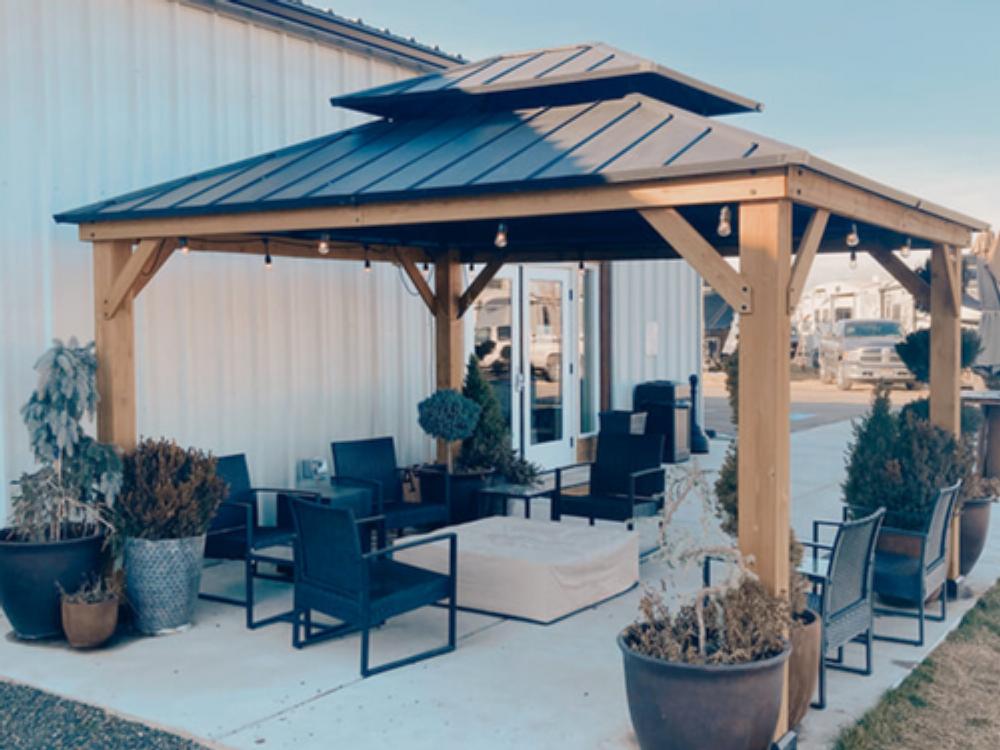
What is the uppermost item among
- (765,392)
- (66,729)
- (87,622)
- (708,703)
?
(765,392)

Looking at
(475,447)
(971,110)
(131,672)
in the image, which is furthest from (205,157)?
(971,110)

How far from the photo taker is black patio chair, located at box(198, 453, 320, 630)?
5.85m

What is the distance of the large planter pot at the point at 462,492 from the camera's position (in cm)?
802

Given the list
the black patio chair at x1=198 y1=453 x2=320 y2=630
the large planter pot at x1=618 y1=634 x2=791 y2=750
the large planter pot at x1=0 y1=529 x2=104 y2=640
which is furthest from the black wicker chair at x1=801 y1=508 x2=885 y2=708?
the large planter pot at x1=0 y1=529 x2=104 y2=640

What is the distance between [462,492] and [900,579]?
3.47 metres

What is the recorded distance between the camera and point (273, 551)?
7344 millimetres

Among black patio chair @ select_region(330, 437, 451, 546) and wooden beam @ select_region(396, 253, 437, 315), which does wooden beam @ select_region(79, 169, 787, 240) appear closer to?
black patio chair @ select_region(330, 437, 451, 546)

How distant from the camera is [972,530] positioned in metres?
6.65

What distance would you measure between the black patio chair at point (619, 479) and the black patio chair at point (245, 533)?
1.91m

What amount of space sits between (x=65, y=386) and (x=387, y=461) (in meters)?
2.90

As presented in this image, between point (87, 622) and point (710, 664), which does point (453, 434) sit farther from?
point (710, 664)

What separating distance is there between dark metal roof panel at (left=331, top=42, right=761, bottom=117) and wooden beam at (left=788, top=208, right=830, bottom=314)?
6.17 ft

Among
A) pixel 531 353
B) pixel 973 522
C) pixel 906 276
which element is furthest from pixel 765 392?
pixel 531 353

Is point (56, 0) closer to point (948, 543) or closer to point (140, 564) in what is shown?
point (140, 564)
